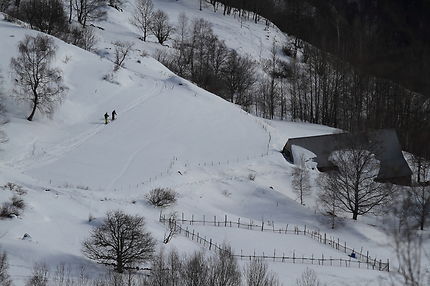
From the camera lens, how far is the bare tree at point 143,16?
81438 millimetres

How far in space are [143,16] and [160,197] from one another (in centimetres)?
5500

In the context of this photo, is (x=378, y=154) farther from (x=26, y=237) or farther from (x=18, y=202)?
(x=26, y=237)

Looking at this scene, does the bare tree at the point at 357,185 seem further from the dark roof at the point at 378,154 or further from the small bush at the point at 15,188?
the small bush at the point at 15,188

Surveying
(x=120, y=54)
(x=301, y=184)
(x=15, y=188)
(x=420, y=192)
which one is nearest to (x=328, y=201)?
(x=301, y=184)

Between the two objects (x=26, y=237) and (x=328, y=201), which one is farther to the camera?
(x=328, y=201)

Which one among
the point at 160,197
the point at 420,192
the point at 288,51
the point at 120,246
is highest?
the point at 288,51

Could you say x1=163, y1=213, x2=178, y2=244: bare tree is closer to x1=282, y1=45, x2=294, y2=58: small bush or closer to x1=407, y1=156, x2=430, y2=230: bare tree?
x1=407, y1=156, x2=430, y2=230: bare tree

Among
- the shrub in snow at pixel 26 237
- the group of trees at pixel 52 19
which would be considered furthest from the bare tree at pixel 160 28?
the shrub in snow at pixel 26 237

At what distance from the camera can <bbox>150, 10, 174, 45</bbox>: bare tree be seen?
80.5 m

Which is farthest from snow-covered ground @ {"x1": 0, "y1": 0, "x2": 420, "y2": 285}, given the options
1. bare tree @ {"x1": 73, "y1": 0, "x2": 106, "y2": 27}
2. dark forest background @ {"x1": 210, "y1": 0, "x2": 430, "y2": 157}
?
bare tree @ {"x1": 73, "y1": 0, "x2": 106, "y2": 27}

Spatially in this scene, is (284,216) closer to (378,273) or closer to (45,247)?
(378,273)

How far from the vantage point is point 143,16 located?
82188mm

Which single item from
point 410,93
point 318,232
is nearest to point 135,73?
point 318,232

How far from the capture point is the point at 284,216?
35.9 meters
